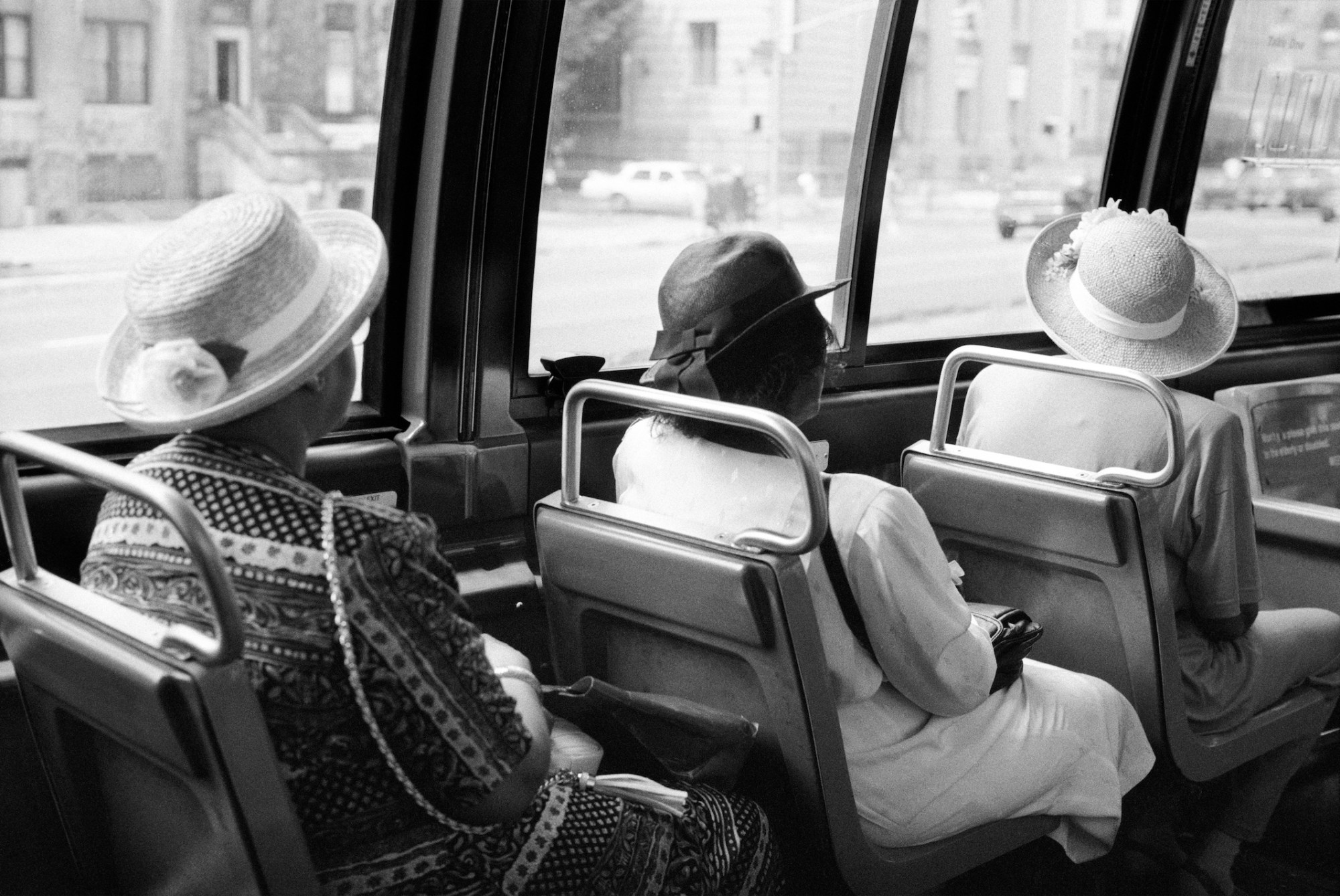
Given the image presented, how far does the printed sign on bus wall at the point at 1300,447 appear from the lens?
426 centimetres

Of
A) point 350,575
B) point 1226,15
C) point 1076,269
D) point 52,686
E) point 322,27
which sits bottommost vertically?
point 52,686

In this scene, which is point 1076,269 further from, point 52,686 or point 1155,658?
point 52,686

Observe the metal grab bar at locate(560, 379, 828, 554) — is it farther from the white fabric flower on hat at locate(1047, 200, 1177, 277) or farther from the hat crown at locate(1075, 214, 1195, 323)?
the white fabric flower on hat at locate(1047, 200, 1177, 277)

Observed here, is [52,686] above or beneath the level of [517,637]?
above

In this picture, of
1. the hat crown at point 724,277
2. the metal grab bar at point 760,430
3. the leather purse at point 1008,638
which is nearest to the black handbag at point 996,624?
the leather purse at point 1008,638

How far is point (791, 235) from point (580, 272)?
82cm

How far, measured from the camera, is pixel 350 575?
1.68m

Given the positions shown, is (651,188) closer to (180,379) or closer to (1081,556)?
(1081,556)

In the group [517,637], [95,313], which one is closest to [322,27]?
[95,313]

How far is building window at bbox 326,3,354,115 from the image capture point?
3.22 m

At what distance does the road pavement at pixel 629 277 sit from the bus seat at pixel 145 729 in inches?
45.1

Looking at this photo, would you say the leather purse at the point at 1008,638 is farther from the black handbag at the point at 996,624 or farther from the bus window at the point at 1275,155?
the bus window at the point at 1275,155

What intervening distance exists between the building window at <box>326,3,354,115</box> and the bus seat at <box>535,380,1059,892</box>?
1.16 m

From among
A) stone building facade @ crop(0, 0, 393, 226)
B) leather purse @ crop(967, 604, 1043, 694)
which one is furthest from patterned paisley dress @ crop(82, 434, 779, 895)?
stone building facade @ crop(0, 0, 393, 226)
